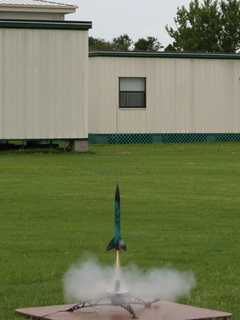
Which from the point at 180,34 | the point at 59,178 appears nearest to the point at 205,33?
the point at 180,34

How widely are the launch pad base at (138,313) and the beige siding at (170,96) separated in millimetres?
31040

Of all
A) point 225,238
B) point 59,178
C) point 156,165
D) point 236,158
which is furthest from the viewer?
point 236,158

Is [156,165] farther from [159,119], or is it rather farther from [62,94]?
[159,119]

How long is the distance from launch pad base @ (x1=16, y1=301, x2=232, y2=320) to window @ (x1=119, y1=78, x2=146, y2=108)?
31383 mm

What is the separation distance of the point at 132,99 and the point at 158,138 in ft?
5.37

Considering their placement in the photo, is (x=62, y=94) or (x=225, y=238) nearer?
(x=225, y=238)

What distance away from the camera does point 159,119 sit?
40.1 meters

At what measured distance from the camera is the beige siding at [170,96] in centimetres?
3978

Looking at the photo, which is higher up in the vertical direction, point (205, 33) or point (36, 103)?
point (205, 33)

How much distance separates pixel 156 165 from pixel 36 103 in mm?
6230

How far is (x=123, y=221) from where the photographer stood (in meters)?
15.7

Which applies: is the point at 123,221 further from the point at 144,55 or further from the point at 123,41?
the point at 123,41

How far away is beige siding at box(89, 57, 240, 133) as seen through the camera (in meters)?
39.8

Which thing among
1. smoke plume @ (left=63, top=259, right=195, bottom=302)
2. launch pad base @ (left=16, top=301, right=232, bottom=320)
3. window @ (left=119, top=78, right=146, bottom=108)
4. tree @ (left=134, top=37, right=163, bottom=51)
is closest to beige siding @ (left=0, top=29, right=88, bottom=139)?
window @ (left=119, top=78, right=146, bottom=108)
